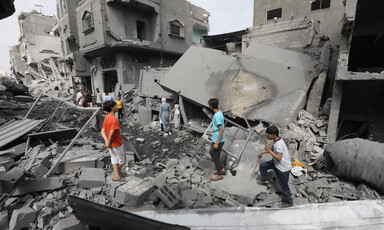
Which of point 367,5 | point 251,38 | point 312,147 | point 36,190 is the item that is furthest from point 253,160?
point 251,38

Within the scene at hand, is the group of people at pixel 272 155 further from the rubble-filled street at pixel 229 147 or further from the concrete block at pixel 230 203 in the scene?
the concrete block at pixel 230 203

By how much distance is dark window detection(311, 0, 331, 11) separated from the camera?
32.5 feet

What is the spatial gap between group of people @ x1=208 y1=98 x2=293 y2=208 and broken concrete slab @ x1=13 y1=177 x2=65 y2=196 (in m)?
3.00

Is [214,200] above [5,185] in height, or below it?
below

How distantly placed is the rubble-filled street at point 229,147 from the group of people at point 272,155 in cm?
2

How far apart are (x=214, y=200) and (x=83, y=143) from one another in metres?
4.23

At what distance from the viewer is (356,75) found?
4.41 meters

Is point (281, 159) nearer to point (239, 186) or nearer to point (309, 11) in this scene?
point (239, 186)

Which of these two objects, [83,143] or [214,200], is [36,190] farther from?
[214,200]

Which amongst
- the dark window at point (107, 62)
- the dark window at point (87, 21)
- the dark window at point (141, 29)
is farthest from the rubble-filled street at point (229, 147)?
the dark window at point (107, 62)

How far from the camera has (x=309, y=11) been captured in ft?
34.3

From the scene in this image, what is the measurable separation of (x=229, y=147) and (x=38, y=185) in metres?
4.00

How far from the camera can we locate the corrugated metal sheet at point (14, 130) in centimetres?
426

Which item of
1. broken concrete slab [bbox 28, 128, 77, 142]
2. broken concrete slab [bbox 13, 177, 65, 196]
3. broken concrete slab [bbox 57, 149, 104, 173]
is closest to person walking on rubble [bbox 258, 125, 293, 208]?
broken concrete slab [bbox 57, 149, 104, 173]
